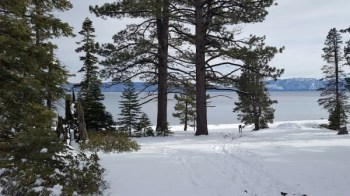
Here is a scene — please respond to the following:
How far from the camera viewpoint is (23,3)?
8289 mm

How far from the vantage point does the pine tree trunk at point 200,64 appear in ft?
65.8

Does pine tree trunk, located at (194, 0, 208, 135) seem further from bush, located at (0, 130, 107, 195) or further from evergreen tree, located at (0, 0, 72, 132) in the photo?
bush, located at (0, 130, 107, 195)

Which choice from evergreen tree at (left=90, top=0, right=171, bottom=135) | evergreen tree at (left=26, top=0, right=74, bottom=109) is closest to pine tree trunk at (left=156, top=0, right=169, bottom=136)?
evergreen tree at (left=90, top=0, right=171, bottom=135)

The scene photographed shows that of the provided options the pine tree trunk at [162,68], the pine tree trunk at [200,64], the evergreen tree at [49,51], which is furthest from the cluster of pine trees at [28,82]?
the pine tree trunk at [162,68]

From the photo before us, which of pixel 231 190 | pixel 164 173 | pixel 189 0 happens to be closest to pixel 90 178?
pixel 164 173

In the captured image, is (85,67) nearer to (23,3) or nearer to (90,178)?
(23,3)

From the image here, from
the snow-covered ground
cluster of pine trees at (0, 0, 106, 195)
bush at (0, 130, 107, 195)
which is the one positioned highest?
cluster of pine trees at (0, 0, 106, 195)

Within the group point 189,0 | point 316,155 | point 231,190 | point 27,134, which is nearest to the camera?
point 27,134

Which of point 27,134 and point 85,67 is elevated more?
point 85,67

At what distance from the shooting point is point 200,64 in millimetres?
20312

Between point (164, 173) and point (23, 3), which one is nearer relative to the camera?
point (23, 3)

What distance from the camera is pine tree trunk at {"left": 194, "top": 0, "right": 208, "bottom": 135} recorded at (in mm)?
20062

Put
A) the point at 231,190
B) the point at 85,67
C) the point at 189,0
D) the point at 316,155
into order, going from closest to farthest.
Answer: the point at 231,190 < the point at 316,155 < the point at 189,0 < the point at 85,67

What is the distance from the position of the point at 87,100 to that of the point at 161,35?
6382 millimetres
